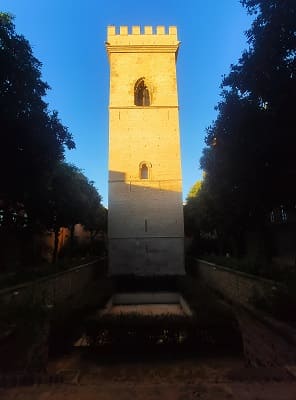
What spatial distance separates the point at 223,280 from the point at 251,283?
449 cm

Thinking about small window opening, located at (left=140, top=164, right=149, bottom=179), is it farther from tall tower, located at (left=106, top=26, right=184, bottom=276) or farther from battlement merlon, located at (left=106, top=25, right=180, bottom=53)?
battlement merlon, located at (left=106, top=25, right=180, bottom=53)

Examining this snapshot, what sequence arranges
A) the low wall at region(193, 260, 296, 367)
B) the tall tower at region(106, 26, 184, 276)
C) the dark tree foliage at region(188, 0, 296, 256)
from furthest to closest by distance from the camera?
the tall tower at region(106, 26, 184, 276) < the dark tree foliage at region(188, 0, 296, 256) < the low wall at region(193, 260, 296, 367)

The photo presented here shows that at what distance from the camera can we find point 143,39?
998 inches

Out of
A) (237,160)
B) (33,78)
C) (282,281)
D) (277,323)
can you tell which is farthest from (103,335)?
(33,78)

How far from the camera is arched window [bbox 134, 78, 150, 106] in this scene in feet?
81.9

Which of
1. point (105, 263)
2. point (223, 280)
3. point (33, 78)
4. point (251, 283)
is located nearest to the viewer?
point (251, 283)

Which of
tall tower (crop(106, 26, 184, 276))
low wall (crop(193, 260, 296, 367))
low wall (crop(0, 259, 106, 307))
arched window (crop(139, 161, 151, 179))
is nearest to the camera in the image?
low wall (crop(193, 260, 296, 367))

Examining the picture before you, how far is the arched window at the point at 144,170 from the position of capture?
23575mm

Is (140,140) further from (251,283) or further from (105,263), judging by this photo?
(251,283)

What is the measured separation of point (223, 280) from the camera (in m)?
15.7

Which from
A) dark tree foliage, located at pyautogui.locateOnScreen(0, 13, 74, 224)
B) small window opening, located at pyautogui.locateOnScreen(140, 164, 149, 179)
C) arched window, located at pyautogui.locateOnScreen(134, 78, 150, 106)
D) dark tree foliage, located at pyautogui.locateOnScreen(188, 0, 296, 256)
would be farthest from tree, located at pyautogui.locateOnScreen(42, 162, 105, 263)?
dark tree foliage, located at pyautogui.locateOnScreen(188, 0, 296, 256)

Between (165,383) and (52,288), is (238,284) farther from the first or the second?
(165,383)

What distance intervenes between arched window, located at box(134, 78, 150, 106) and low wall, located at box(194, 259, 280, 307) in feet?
40.8

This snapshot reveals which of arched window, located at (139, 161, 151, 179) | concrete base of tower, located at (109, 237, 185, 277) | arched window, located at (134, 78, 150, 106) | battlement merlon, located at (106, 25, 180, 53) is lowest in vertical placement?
concrete base of tower, located at (109, 237, 185, 277)
